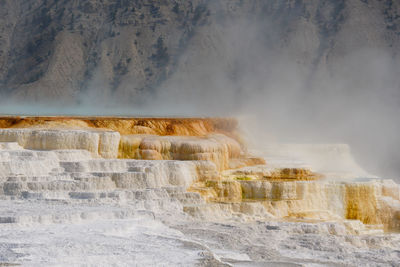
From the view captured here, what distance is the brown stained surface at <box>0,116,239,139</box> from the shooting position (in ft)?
75.0

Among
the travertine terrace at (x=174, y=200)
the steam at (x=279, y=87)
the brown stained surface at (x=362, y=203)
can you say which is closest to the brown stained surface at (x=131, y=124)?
the travertine terrace at (x=174, y=200)

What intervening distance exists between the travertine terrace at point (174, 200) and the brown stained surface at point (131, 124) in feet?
0.16

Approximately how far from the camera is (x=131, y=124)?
24031mm

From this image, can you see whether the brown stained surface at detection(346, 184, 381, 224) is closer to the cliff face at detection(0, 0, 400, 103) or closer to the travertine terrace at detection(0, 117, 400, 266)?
the travertine terrace at detection(0, 117, 400, 266)

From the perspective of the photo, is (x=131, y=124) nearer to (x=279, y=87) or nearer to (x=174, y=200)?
(x=174, y=200)

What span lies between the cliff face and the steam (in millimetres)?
112

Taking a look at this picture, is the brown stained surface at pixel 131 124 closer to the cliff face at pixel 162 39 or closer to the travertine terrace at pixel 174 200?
the travertine terrace at pixel 174 200

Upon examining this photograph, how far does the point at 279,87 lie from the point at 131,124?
91.6 ft

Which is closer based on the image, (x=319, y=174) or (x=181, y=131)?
(x=319, y=174)

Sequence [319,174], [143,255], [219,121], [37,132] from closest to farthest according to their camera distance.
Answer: [143,255] → [37,132] → [319,174] → [219,121]

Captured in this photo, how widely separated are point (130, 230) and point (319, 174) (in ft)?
38.8

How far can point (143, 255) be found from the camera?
10211 mm

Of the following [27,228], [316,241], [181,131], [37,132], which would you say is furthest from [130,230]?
[181,131]

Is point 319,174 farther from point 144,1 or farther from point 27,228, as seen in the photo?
point 144,1
